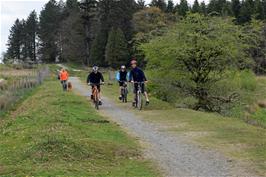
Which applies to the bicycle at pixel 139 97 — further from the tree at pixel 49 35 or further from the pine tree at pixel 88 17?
the tree at pixel 49 35

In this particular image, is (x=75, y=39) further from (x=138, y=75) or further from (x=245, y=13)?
(x=138, y=75)

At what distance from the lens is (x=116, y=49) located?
83.1m

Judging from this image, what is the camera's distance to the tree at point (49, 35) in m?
118

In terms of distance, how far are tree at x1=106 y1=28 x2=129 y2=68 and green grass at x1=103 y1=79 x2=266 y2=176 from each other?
63.0 metres

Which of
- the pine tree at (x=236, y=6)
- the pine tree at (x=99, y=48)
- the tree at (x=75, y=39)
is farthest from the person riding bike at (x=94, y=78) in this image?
the pine tree at (x=236, y=6)

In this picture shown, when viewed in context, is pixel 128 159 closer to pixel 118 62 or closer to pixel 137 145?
pixel 137 145

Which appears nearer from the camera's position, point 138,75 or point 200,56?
point 138,75

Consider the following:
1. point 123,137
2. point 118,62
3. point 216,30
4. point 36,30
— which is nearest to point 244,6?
point 118,62

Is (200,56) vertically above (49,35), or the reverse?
(49,35)

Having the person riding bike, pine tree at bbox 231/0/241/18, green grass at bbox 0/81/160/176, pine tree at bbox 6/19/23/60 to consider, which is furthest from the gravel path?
pine tree at bbox 6/19/23/60

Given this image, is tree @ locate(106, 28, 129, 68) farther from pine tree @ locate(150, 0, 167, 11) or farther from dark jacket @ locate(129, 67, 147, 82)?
dark jacket @ locate(129, 67, 147, 82)

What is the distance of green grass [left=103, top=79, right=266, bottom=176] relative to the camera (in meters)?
11.1

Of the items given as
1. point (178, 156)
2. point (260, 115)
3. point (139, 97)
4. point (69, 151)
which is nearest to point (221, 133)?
point (178, 156)

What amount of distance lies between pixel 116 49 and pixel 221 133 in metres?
69.5
